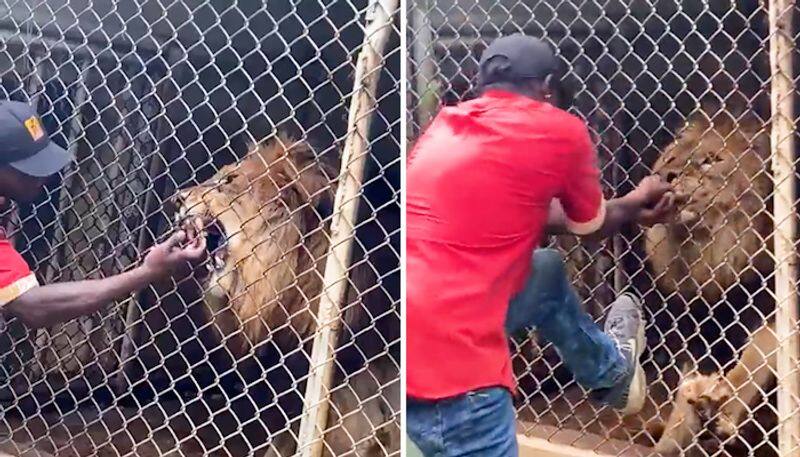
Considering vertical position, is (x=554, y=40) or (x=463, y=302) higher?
(x=554, y=40)

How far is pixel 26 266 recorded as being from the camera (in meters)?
1.61

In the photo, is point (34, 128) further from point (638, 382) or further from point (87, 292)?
point (638, 382)

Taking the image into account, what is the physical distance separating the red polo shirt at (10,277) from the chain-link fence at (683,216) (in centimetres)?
86

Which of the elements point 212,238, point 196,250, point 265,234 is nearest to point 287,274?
point 265,234

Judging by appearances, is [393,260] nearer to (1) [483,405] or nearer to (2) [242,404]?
(1) [483,405]

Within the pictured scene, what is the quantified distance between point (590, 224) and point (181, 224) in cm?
109

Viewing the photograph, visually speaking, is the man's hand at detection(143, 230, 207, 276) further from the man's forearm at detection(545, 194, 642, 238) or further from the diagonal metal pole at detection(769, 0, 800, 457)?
the diagonal metal pole at detection(769, 0, 800, 457)

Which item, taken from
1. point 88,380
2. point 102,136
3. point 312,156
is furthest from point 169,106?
point 88,380

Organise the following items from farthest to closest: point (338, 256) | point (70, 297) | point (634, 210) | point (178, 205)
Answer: point (178, 205), point (70, 297), point (338, 256), point (634, 210)

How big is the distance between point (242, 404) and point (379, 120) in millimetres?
1311

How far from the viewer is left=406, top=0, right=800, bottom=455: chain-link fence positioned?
1253 mm

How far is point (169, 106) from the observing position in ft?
7.67

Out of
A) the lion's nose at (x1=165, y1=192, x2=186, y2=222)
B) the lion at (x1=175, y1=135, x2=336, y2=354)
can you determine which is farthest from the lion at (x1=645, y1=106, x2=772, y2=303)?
the lion's nose at (x1=165, y1=192, x2=186, y2=222)

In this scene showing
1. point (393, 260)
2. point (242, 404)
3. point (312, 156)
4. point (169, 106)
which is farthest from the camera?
point (242, 404)
